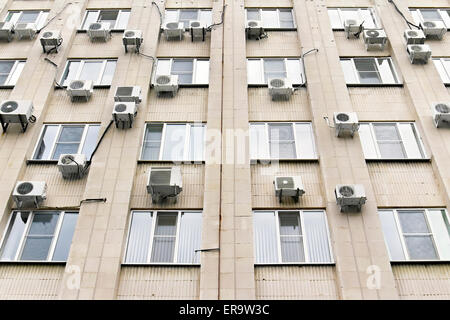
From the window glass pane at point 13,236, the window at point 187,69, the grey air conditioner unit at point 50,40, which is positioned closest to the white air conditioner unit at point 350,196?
the window at point 187,69

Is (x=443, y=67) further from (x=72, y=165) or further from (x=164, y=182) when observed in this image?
(x=72, y=165)

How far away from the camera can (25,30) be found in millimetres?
20828

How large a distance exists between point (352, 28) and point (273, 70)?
4.18 metres

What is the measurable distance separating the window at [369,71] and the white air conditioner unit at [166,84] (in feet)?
22.8

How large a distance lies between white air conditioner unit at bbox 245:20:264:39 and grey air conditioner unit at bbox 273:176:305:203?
27.3 feet

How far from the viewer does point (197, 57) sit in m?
20.2

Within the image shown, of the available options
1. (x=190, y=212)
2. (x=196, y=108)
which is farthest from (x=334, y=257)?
(x=196, y=108)

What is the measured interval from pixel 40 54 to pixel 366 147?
541 inches

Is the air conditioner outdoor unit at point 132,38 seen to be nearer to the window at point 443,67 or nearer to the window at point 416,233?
the window at point 416,233

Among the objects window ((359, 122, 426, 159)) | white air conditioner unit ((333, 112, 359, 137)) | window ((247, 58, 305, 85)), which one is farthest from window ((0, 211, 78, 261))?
window ((359, 122, 426, 159))

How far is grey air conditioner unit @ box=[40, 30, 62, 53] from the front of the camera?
64.7 feet

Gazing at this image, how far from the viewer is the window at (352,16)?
2192cm
